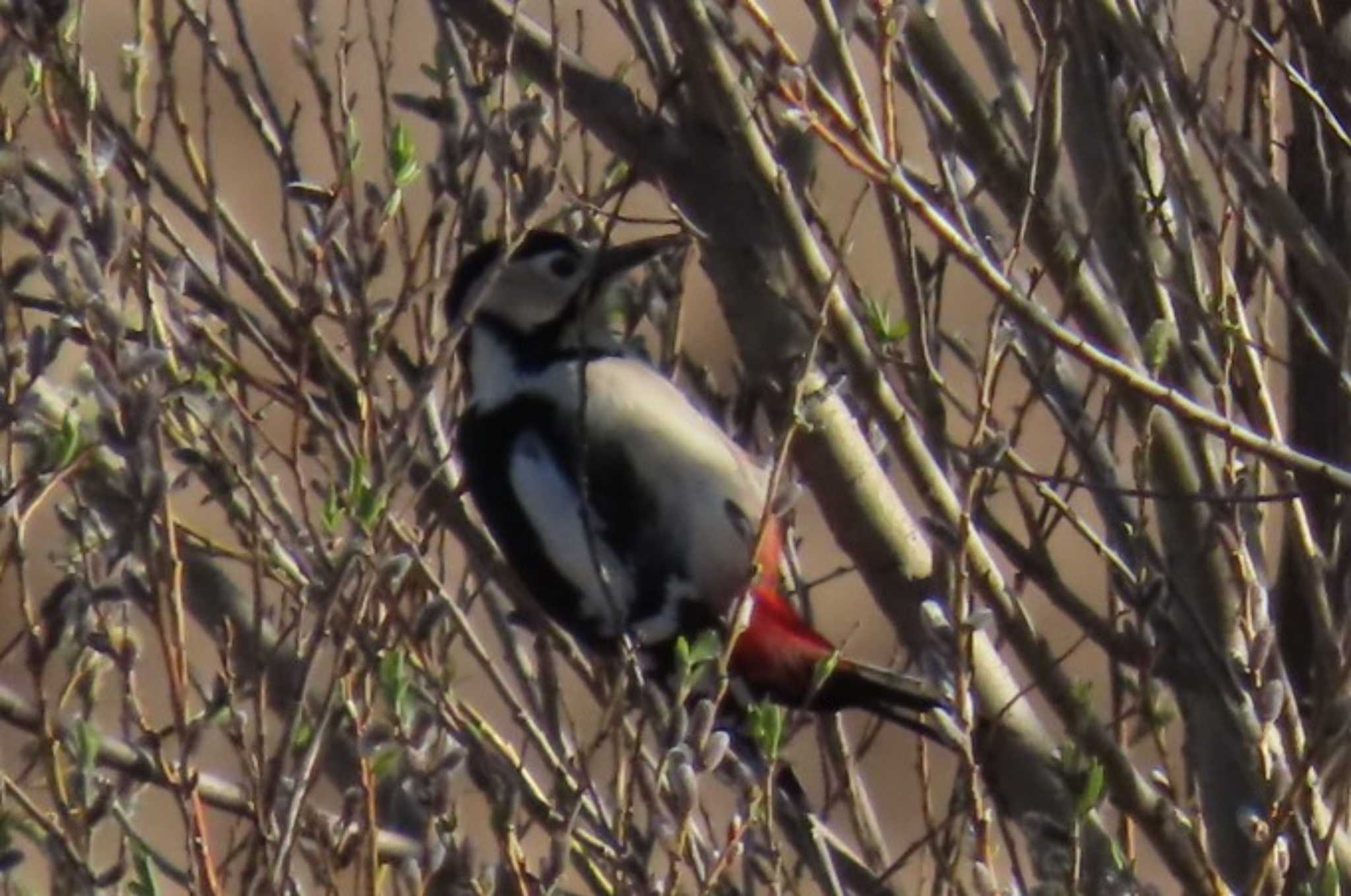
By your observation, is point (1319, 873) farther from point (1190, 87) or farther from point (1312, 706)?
point (1190, 87)

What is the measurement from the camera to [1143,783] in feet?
8.46

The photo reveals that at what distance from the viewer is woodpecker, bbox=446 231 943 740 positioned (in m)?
3.39

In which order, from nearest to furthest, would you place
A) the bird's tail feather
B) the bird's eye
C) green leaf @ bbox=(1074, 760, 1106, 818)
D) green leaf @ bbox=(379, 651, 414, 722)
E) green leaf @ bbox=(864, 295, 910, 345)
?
green leaf @ bbox=(379, 651, 414, 722), green leaf @ bbox=(1074, 760, 1106, 818), green leaf @ bbox=(864, 295, 910, 345), the bird's tail feather, the bird's eye

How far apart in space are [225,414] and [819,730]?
3.10ft

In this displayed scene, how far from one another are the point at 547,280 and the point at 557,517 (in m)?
0.39

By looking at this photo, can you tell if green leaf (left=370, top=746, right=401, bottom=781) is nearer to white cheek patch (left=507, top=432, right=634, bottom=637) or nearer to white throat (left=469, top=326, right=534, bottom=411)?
white cheek patch (left=507, top=432, right=634, bottom=637)

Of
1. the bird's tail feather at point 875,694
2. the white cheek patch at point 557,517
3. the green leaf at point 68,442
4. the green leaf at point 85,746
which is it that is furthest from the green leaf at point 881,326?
the green leaf at point 85,746

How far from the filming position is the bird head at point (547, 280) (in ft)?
11.2

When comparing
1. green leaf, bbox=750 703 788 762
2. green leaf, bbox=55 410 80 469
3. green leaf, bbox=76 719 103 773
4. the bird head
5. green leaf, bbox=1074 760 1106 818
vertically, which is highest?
green leaf, bbox=55 410 80 469

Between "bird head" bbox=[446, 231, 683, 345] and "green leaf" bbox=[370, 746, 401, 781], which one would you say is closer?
"green leaf" bbox=[370, 746, 401, 781]

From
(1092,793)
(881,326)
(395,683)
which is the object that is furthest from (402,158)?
(1092,793)

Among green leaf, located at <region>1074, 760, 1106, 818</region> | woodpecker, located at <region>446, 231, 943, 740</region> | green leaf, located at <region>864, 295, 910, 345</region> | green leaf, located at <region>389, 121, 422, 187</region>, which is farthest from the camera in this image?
woodpecker, located at <region>446, 231, 943, 740</region>

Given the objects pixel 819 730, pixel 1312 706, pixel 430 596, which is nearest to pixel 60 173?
pixel 430 596

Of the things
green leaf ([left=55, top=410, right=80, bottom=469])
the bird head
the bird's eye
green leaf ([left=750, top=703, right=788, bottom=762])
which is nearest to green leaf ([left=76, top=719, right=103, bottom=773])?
green leaf ([left=55, top=410, right=80, bottom=469])
